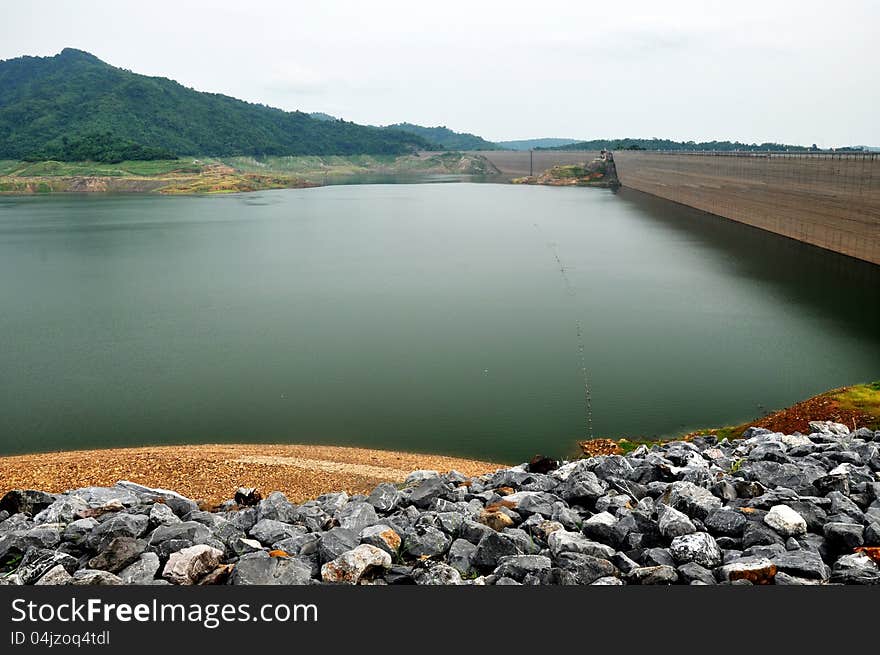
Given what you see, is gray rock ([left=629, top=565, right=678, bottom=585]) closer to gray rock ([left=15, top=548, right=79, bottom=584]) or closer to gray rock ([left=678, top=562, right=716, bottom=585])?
gray rock ([left=678, top=562, right=716, bottom=585])

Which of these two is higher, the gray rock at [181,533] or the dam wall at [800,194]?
the dam wall at [800,194]

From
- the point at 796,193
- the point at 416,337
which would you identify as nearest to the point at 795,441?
the point at 416,337

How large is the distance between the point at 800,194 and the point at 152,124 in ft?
472

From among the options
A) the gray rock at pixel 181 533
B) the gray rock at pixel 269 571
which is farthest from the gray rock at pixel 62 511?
the gray rock at pixel 269 571

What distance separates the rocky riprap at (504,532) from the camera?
543 cm

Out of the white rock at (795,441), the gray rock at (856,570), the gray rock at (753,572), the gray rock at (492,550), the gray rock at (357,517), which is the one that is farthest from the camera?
the white rock at (795,441)

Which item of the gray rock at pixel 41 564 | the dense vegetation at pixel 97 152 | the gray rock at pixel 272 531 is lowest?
the gray rock at pixel 272 531

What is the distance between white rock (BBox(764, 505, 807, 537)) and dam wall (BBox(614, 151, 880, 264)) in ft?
98.6

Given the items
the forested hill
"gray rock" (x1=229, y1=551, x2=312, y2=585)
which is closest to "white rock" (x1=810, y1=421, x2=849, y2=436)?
"gray rock" (x1=229, y1=551, x2=312, y2=585)

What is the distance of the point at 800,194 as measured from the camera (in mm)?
39156

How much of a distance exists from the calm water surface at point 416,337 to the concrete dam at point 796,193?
5.68 ft

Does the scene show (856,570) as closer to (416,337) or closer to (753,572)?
(753,572)

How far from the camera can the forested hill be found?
128125mm

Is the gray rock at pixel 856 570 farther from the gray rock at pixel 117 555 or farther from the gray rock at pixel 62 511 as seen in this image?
the gray rock at pixel 62 511
